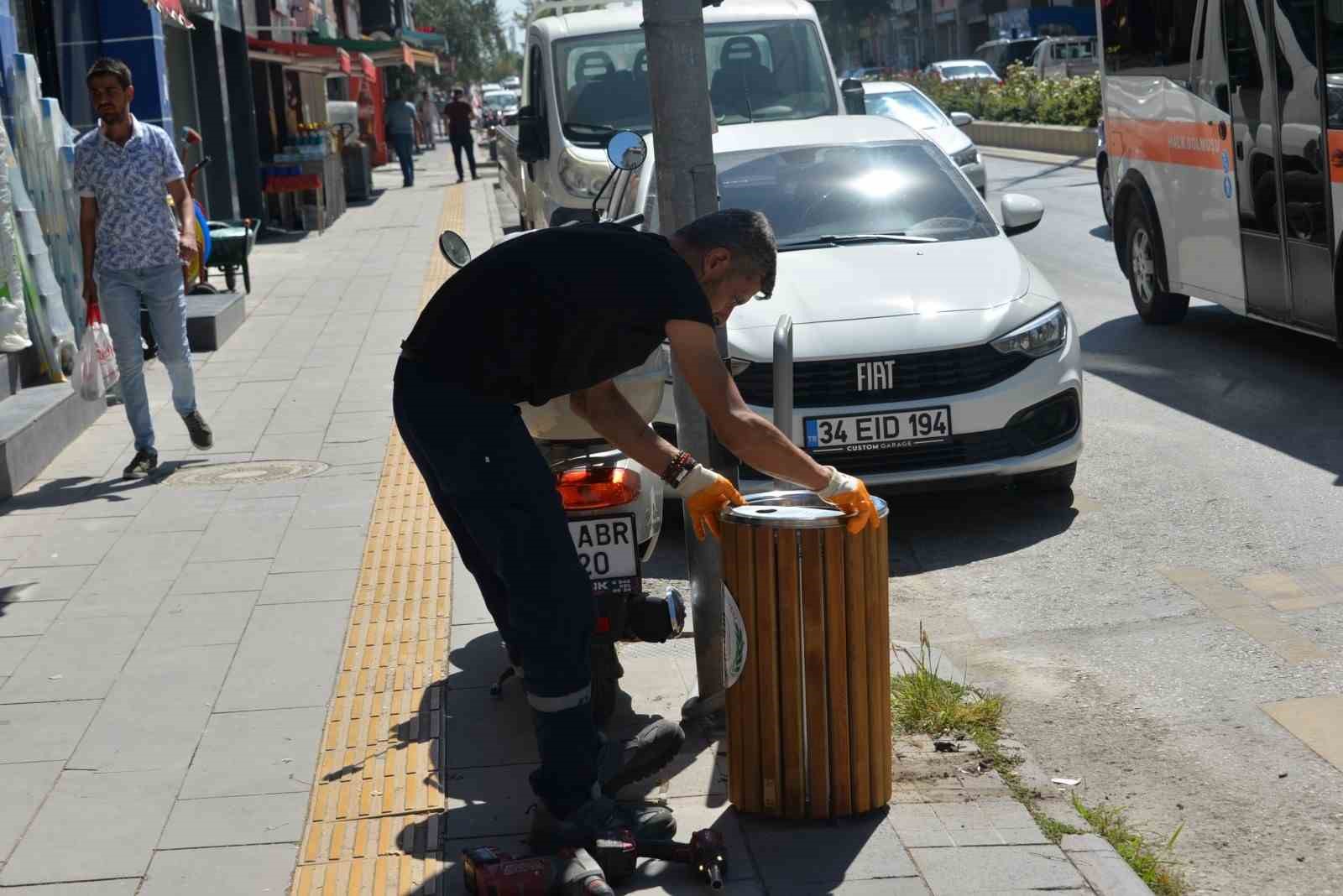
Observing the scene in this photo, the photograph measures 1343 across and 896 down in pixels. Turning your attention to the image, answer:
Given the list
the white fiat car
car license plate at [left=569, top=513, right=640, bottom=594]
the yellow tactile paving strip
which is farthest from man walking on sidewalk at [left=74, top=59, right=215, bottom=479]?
car license plate at [left=569, top=513, right=640, bottom=594]

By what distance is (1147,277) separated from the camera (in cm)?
1236

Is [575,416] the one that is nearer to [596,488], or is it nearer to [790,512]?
[596,488]

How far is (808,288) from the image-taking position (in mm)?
7582

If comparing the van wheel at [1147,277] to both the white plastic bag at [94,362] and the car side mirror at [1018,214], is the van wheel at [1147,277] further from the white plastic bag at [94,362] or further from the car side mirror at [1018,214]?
the white plastic bag at [94,362]

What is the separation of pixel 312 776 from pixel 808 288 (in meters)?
3.65

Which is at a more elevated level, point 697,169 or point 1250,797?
point 697,169

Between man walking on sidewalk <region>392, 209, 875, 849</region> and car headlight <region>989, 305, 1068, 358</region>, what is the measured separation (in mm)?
3388

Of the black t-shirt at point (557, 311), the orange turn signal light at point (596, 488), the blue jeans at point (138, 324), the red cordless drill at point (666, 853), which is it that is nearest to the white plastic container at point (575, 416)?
the orange turn signal light at point (596, 488)

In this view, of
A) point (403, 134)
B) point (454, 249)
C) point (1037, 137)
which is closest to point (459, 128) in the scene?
point (403, 134)

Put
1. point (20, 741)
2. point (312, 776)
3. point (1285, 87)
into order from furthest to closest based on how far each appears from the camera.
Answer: point (1285, 87), point (20, 741), point (312, 776)

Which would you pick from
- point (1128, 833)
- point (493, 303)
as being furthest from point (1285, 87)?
point (493, 303)

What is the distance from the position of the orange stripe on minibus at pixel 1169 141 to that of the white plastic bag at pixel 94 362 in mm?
6480

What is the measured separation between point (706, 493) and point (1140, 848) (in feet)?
4.35

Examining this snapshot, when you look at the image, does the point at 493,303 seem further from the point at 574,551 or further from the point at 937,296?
the point at 937,296
